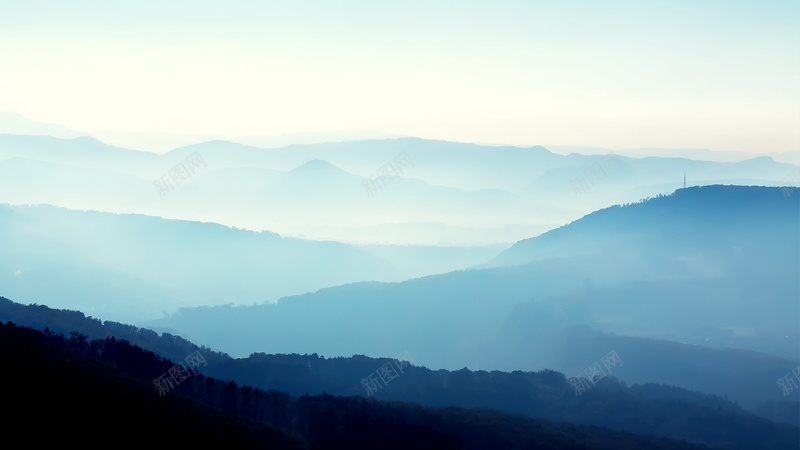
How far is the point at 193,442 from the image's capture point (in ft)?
342

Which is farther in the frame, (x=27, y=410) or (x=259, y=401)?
(x=259, y=401)

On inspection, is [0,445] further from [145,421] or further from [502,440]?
[502,440]

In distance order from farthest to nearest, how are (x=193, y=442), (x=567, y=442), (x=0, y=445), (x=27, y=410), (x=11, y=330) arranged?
(x=567, y=442), (x=11, y=330), (x=193, y=442), (x=27, y=410), (x=0, y=445)

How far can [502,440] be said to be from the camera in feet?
542

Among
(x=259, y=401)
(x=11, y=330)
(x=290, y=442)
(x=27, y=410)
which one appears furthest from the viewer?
(x=259, y=401)

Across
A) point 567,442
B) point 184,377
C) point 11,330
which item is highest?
point 11,330

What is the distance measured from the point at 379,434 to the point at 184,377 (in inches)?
1405

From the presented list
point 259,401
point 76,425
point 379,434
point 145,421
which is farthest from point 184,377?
point 76,425

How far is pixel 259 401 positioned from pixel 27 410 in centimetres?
6521

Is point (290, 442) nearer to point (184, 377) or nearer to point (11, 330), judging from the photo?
point (184, 377)

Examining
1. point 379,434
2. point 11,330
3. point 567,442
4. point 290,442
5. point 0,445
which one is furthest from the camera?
point 567,442

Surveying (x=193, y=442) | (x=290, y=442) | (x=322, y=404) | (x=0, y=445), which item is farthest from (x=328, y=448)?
(x=0, y=445)

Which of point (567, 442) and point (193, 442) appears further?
point (567, 442)

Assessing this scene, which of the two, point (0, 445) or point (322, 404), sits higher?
point (0, 445)
